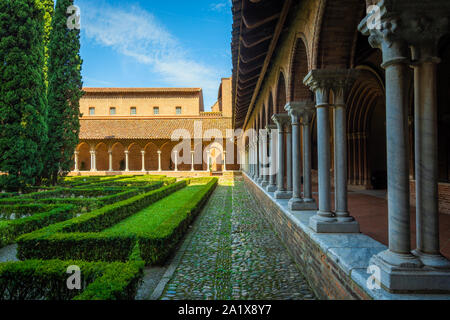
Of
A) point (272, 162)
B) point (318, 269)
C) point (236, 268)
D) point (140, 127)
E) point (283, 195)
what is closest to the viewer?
point (318, 269)

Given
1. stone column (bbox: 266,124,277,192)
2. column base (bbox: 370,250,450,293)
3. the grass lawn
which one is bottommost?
the grass lawn

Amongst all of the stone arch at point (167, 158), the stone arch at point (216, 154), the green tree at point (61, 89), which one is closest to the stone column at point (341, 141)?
the green tree at point (61, 89)

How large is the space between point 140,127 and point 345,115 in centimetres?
2761

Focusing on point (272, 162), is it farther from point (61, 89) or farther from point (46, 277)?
point (61, 89)

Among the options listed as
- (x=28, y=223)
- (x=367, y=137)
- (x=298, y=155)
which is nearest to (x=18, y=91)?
(x=28, y=223)

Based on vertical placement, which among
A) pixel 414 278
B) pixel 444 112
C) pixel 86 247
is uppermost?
pixel 444 112

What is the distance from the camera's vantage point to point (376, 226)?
16.6 feet

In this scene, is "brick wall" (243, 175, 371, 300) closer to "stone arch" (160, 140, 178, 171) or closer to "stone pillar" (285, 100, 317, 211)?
"stone pillar" (285, 100, 317, 211)

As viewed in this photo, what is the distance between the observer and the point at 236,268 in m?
4.61

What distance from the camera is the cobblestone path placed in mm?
3748

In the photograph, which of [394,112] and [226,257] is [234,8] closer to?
[394,112]

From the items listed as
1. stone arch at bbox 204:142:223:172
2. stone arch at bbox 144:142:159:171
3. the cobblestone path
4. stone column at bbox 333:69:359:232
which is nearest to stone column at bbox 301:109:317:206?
the cobblestone path

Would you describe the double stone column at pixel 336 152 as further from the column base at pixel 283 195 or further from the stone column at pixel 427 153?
the column base at pixel 283 195
